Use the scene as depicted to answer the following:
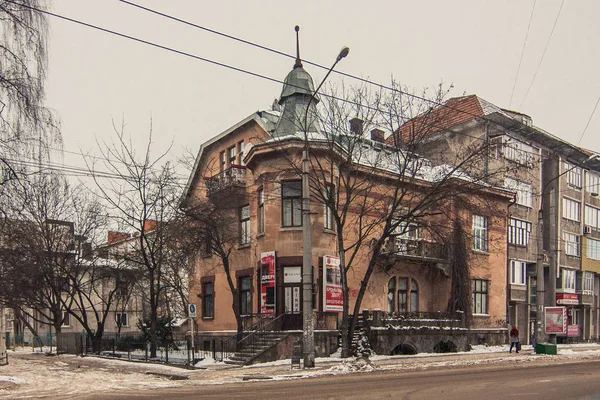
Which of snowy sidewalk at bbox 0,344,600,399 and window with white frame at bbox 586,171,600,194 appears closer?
snowy sidewalk at bbox 0,344,600,399

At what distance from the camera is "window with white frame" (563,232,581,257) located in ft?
166

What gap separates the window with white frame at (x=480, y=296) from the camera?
125 ft

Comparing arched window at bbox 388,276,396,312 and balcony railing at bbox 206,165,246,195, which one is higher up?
balcony railing at bbox 206,165,246,195

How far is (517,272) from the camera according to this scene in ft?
143

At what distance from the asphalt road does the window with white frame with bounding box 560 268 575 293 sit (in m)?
32.7

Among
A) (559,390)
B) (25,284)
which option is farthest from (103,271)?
(559,390)

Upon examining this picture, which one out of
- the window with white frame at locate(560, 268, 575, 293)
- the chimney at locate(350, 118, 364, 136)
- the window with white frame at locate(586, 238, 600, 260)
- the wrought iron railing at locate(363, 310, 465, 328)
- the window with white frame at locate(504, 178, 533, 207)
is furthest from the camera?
the window with white frame at locate(586, 238, 600, 260)

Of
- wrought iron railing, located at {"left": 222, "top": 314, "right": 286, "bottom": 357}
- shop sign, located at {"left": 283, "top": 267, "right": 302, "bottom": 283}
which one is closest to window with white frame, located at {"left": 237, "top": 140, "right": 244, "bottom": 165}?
shop sign, located at {"left": 283, "top": 267, "right": 302, "bottom": 283}

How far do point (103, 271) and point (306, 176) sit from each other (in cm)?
2004

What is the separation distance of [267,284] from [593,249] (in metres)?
36.6

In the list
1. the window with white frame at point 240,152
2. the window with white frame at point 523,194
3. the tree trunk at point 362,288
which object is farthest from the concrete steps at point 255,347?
the window with white frame at point 523,194

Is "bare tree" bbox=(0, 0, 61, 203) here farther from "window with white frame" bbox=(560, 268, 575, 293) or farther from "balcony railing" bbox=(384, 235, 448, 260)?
"window with white frame" bbox=(560, 268, 575, 293)

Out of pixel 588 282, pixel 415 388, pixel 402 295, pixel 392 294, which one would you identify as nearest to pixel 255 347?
pixel 392 294

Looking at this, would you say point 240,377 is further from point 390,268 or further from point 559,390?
point 390,268
